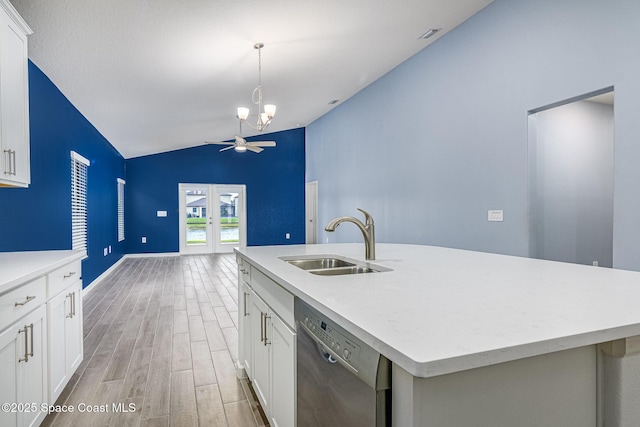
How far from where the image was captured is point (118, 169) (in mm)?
8156

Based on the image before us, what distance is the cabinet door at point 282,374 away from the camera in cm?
144

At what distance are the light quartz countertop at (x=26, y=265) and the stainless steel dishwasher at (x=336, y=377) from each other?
4.01 feet

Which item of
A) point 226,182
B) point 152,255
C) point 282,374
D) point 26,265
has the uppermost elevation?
point 226,182

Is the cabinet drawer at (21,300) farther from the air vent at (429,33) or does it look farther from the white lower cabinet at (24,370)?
the air vent at (429,33)

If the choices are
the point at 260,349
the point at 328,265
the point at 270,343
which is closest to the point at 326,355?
the point at 270,343

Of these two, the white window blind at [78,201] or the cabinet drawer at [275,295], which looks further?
the white window blind at [78,201]

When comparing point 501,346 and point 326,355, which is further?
point 326,355

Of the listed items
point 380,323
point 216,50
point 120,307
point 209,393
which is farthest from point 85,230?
point 380,323

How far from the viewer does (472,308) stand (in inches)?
39.3

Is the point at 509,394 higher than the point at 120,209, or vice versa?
the point at 120,209

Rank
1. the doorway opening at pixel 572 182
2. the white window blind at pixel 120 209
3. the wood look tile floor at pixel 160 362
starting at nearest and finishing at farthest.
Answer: the wood look tile floor at pixel 160 362
the doorway opening at pixel 572 182
the white window blind at pixel 120 209

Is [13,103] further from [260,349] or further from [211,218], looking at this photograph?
[211,218]

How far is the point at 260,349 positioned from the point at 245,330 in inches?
18.4

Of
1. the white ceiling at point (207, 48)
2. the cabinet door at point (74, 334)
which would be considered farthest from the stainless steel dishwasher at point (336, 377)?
the white ceiling at point (207, 48)
